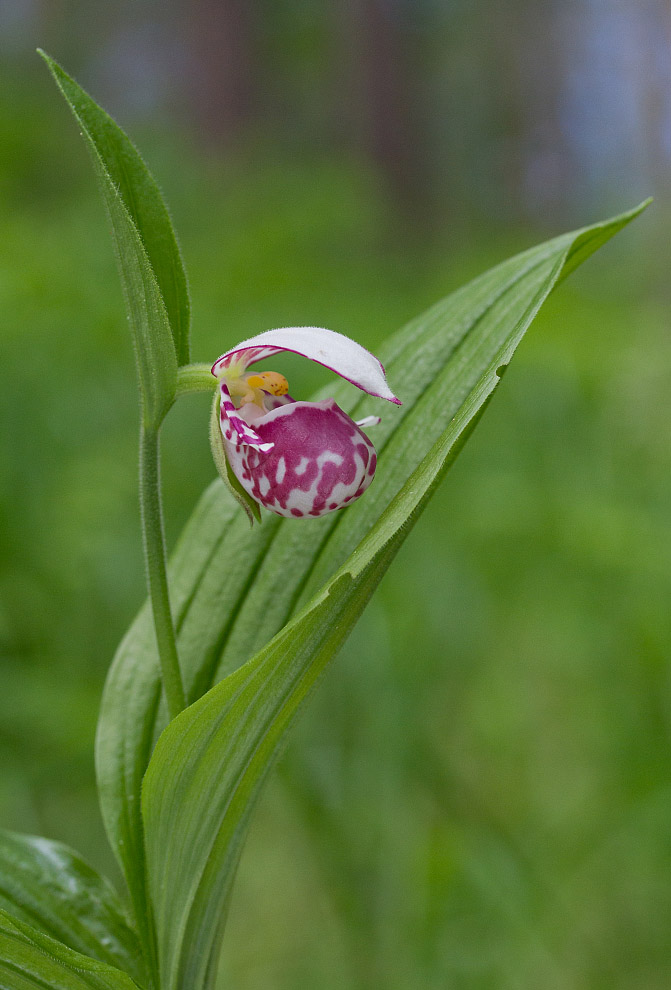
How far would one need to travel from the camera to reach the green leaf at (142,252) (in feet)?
1.62

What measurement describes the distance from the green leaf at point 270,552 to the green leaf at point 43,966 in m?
0.07

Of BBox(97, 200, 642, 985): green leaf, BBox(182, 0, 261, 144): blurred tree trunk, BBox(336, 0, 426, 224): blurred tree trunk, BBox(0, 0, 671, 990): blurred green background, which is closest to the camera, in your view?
BBox(97, 200, 642, 985): green leaf

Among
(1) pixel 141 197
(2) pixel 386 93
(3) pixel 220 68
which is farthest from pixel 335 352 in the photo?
(2) pixel 386 93

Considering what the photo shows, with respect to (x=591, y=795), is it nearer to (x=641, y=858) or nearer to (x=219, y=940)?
(x=641, y=858)

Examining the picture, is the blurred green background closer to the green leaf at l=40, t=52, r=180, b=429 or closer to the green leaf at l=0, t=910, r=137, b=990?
the green leaf at l=0, t=910, r=137, b=990

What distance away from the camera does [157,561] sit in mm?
575

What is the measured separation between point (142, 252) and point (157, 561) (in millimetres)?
209

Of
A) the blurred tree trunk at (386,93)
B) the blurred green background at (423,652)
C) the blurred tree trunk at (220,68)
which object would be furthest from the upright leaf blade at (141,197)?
the blurred tree trunk at (386,93)

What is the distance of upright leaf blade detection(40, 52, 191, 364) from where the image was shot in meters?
0.54

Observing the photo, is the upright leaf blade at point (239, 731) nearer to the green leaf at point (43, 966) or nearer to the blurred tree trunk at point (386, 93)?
the green leaf at point (43, 966)

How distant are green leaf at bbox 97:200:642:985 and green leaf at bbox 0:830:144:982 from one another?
0.05 meters

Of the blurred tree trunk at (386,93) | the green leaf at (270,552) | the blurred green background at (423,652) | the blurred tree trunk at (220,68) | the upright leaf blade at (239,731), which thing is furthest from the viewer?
the blurred tree trunk at (386,93)

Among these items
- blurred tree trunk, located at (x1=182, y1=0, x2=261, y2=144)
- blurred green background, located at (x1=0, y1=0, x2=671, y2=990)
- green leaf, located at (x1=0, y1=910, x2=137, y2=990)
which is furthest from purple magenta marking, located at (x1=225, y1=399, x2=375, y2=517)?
blurred tree trunk, located at (x1=182, y1=0, x2=261, y2=144)

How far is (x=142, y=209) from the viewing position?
0.57 meters
